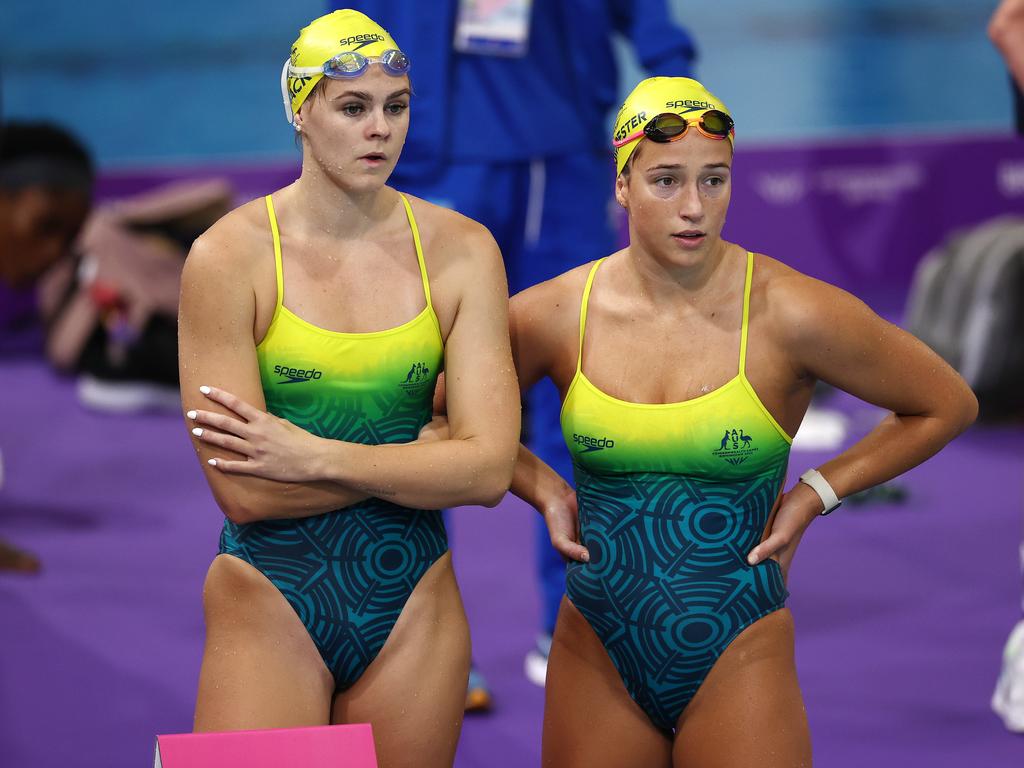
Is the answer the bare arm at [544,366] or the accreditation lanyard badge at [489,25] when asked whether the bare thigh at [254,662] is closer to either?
the bare arm at [544,366]

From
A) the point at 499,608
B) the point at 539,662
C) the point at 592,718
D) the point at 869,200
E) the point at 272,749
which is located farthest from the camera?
the point at 869,200

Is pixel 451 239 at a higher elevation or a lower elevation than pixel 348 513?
higher

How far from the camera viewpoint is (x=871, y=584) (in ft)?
17.8

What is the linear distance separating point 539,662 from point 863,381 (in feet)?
6.54

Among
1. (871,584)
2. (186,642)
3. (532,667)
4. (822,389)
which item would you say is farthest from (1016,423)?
(186,642)

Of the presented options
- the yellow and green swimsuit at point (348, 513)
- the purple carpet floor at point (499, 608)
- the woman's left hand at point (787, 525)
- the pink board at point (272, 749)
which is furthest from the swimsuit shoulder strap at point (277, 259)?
the purple carpet floor at point (499, 608)

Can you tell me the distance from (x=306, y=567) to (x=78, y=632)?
2.53 meters

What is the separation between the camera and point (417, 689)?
2793mm

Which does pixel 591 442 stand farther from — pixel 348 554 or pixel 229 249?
pixel 229 249

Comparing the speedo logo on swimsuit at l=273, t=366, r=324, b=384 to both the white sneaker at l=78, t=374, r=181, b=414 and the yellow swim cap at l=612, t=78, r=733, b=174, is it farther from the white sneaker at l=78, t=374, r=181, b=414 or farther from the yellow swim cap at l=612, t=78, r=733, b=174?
the white sneaker at l=78, t=374, r=181, b=414

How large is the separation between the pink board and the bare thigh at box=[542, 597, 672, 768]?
47cm

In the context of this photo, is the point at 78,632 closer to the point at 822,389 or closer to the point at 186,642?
the point at 186,642

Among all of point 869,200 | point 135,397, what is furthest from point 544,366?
point 869,200

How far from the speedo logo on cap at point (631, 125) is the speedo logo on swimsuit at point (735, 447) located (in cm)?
56
